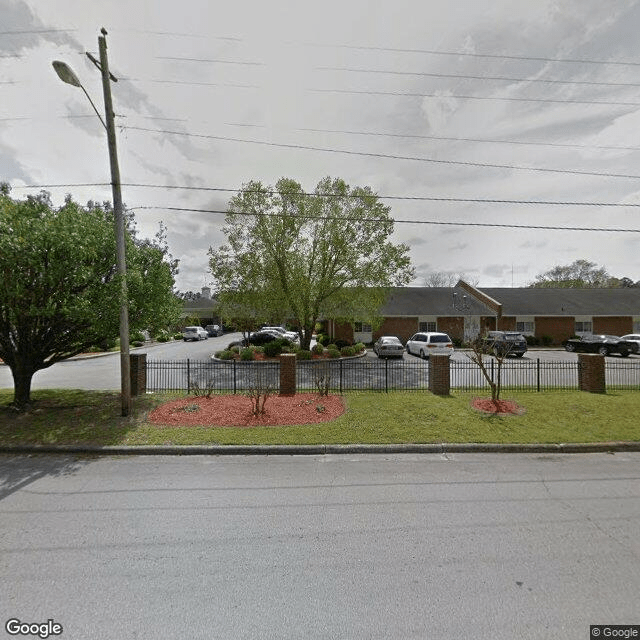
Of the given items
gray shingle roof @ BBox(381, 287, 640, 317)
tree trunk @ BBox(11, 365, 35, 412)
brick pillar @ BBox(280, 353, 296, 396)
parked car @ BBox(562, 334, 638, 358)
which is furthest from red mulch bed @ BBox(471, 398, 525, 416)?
gray shingle roof @ BBox(381, 287, 640, 317)

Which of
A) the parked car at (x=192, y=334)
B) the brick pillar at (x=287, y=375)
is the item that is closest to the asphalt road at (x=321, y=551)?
the brick pillar at (x=287, y=375)

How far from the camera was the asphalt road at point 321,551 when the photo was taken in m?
2.65

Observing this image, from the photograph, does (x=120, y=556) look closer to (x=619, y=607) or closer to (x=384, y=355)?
(x=619, y=607)

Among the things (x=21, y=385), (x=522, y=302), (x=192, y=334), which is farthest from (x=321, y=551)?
(x=192, y=334)

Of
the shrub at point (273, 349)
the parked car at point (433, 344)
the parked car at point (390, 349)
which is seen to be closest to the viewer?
the parked car at point (433, 344)

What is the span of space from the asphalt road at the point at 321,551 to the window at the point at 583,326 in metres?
32.0

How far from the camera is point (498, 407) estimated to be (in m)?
8.76

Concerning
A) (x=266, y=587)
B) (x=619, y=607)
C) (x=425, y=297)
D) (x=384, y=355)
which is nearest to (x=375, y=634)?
(x=266, y=587)

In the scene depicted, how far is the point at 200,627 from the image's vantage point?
8.45ft

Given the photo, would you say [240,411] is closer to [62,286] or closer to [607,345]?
[62,286]

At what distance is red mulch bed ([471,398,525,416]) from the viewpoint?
8586 millimetres

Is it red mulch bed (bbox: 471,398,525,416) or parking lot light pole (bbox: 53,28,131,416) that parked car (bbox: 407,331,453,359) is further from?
parking lot light pole (bbox: 53,28,131,416)

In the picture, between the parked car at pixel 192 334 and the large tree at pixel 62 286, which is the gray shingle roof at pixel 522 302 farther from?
the large tree at pixel 62 286

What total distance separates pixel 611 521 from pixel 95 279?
1042 centimetres
